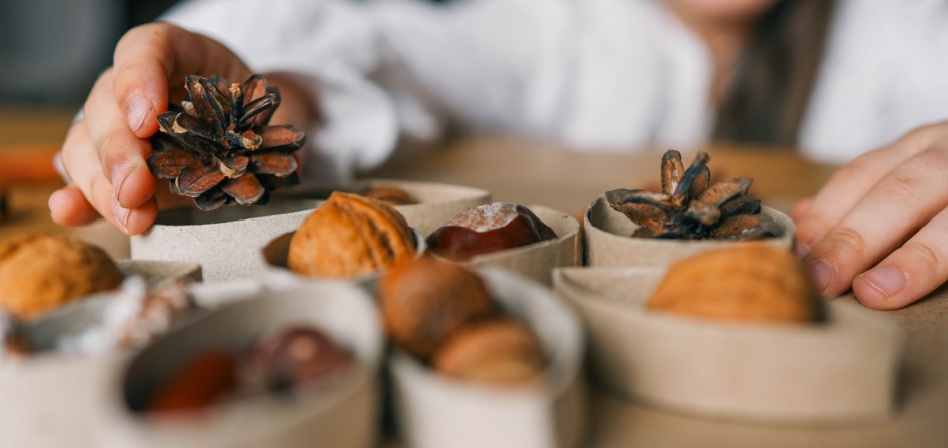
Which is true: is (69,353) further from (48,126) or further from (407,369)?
(48,126)

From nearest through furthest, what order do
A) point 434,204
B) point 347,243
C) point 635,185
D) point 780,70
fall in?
point 347,243
point 434,204
point 635,185
point 780,70

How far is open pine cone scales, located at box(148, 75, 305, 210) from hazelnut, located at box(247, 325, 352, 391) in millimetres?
201

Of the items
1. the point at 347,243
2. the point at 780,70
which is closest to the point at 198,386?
the point at 347,243

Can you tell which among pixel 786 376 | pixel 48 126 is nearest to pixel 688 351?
pixel 786 376

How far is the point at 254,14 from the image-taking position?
3.68ft

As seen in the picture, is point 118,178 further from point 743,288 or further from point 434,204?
point 743,288

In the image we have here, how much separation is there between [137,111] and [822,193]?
0.51 meters

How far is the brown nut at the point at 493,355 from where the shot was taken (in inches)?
11.2

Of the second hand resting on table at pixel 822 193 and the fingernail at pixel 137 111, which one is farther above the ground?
the fingernail at pixel 137 111

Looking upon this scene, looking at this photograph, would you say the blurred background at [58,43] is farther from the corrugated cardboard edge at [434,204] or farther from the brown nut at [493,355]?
the brown nut at [493,355]

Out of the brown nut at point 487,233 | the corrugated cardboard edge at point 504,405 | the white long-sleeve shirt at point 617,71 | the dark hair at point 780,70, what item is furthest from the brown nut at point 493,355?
the dark hair at point 780,70

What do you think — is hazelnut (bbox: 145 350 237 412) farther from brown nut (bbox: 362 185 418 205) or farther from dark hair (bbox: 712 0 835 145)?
dark hair (bbox: 712 0 835 145)

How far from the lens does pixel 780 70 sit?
133cm

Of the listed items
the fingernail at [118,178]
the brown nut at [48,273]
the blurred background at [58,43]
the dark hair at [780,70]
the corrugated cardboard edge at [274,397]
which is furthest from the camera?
the blurred background at [58,43]
